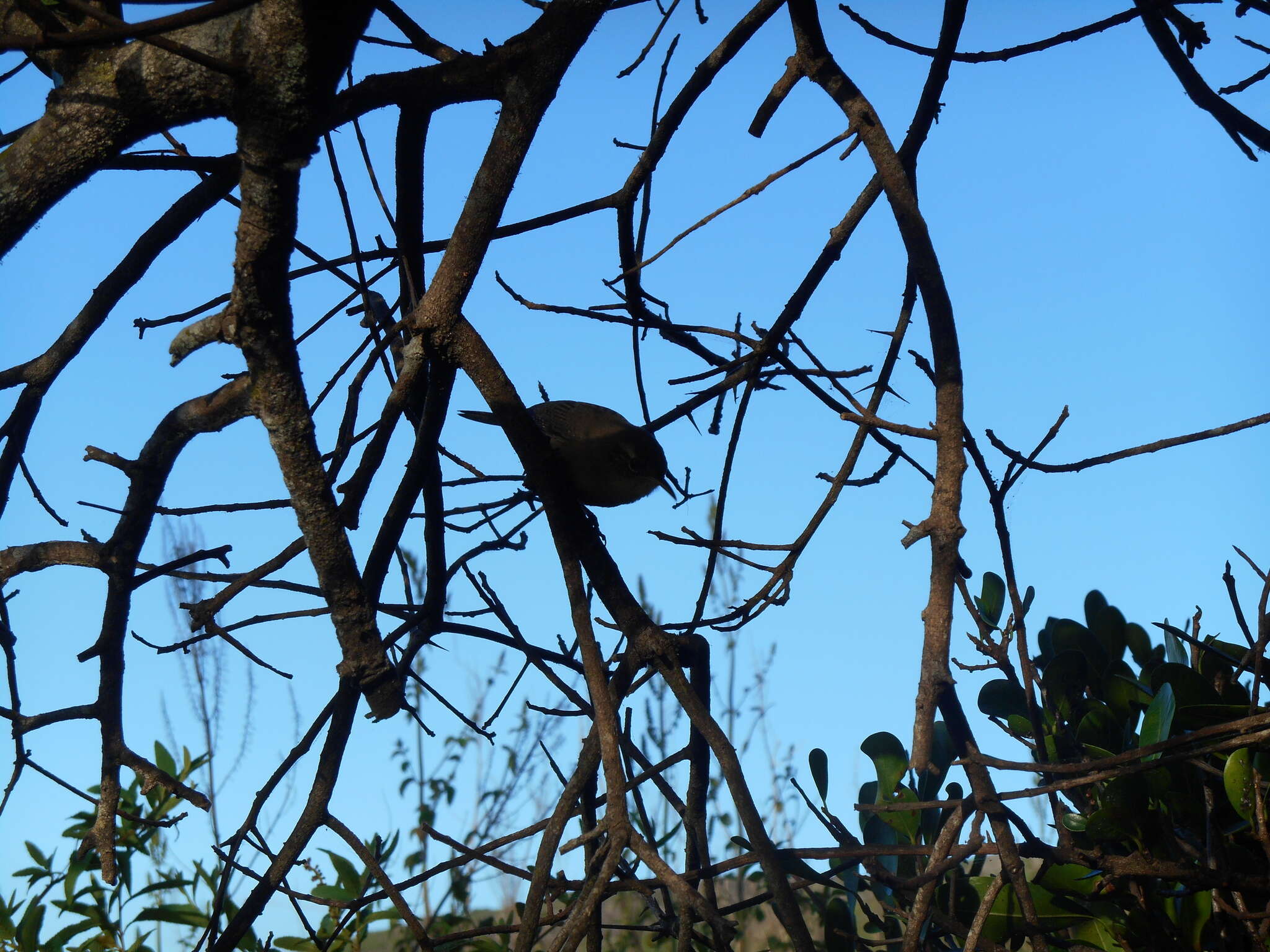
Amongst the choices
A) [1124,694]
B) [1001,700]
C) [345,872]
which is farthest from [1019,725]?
[345,872]

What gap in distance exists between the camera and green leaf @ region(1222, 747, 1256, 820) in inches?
67.2

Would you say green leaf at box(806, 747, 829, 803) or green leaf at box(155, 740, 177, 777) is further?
green leaf at box(155, 740, 177, 777)

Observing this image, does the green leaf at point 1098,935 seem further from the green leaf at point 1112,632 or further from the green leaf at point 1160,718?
the green leaf at point 1112,632

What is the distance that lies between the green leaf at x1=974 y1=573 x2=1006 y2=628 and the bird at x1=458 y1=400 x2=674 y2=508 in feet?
5.34

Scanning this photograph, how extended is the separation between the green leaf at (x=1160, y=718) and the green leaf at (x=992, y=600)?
1.79ft

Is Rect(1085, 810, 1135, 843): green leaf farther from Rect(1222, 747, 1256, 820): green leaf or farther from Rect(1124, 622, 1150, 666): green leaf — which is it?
Rect(1124, 622, 1150, 666): green leaf

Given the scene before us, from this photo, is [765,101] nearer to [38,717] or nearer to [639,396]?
[639,396]

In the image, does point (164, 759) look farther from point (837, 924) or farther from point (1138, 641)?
point (1138, 641)

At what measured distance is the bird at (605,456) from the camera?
390 cm

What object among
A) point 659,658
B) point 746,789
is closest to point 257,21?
point 659,658

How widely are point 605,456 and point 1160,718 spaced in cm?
247

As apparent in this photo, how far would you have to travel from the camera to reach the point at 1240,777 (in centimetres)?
171

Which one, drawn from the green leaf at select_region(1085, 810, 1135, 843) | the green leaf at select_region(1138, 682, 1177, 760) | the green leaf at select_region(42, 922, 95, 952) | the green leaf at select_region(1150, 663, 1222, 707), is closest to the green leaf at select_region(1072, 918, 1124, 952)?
the green leaf at select_region(1085, 810, 1135, 843)

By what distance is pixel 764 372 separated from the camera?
7.54ft
